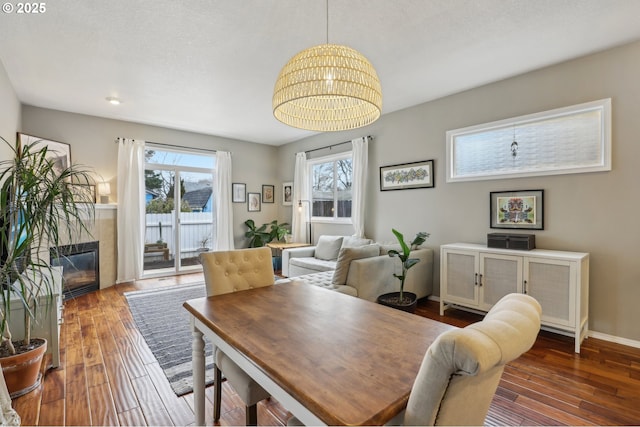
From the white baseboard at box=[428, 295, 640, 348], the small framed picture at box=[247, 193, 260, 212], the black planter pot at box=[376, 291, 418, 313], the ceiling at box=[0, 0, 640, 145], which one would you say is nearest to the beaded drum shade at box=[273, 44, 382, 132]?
the ceiling at box=[0, 0, 640, 145]

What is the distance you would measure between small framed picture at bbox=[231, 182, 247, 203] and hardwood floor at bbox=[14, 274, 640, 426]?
363 centimetres

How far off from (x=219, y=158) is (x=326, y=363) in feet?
18.1

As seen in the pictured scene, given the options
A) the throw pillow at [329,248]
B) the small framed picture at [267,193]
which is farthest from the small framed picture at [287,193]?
the throw pillow at [329,248]

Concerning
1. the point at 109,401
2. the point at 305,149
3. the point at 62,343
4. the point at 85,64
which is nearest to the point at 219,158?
the point at 305,149

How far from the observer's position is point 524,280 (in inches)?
113

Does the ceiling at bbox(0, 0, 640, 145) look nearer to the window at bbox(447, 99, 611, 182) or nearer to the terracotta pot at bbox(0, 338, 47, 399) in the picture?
the window at bbox(447, 99, 611, 182)

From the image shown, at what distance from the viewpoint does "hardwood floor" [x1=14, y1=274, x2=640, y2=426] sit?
1.78 metres

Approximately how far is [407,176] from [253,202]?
3463 millimetres

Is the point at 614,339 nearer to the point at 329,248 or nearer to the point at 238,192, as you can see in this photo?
Result: the point at 329,248

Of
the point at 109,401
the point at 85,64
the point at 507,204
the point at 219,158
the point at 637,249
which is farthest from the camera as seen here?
the point at 219,158

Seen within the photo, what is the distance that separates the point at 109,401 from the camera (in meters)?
1.94

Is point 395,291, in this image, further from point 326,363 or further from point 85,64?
point 85,64

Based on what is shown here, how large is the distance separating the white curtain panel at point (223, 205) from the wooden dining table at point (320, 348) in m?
4.30

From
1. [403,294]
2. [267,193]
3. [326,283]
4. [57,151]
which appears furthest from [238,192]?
[403,294]
